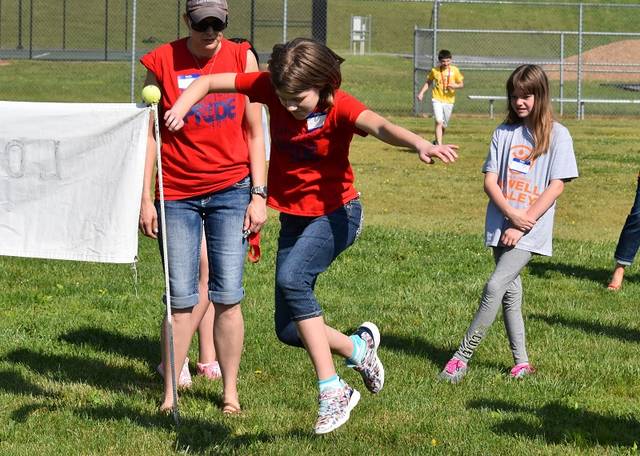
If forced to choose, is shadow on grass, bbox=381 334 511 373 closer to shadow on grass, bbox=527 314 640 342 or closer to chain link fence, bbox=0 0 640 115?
shadow on grass, bbox=527 314 640 342

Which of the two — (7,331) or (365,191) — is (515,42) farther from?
(7,331)

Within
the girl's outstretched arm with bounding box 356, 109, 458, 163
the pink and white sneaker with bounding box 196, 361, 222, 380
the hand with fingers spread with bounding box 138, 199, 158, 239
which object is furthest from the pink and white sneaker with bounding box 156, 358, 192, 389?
the girl's outstretched arm with bounding box 356, 109, 458, 163

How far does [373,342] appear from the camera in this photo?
5.86 m

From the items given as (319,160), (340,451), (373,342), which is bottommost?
(340,451)

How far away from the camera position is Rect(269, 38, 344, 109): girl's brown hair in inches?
194

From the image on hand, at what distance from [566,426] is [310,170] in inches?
73.8

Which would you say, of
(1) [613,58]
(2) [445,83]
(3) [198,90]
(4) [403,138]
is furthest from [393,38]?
(4) [403,138]

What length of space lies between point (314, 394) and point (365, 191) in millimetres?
9332

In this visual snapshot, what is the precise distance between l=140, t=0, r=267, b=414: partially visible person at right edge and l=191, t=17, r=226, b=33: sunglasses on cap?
7 cm

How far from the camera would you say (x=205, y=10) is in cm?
555

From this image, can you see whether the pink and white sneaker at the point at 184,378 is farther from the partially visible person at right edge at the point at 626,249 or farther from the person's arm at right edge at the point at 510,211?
the partially visible person at right edge at the point at 626,249

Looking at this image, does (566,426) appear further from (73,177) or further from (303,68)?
(73,177)

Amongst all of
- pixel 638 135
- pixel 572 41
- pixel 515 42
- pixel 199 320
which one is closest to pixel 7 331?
pixel 199 320

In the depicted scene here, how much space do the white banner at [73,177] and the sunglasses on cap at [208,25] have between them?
1.56 feet
